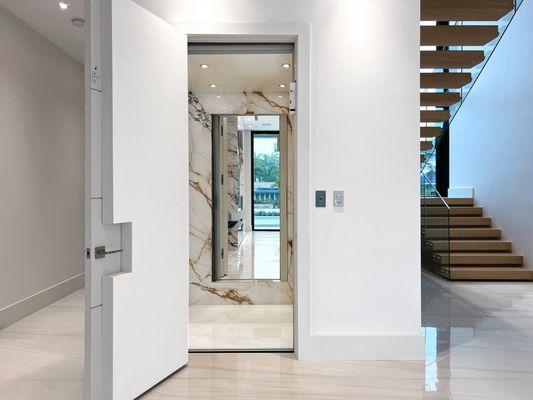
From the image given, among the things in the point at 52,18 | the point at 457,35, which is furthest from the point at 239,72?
the point at 457,35

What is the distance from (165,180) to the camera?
2641 mm

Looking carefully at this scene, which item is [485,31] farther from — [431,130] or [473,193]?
[473,193]

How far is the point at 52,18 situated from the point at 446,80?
4.76 metres

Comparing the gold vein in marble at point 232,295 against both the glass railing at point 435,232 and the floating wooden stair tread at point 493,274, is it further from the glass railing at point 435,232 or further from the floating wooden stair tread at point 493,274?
the floating wooden stair tread at point 493,274

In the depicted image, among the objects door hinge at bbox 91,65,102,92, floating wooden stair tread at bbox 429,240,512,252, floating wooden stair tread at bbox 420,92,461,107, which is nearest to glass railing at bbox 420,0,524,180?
floating wooden stair tread at bbox 420,92,461,107

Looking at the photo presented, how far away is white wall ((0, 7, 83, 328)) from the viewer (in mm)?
3795

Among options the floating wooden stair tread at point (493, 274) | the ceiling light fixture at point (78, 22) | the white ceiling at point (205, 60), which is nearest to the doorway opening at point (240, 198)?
the white ceiling at point (205, 60)

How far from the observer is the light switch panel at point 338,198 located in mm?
2941

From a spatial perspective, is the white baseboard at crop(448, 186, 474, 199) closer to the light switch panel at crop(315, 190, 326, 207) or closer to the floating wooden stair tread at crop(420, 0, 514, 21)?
the floating wooden stair tread at crop(420, 0, 514, 21)

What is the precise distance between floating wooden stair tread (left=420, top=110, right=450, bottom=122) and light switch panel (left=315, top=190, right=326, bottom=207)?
13.7ft

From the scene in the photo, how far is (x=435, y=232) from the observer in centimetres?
614

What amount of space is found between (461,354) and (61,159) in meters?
4.22

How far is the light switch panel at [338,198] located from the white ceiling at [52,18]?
8.52 feet

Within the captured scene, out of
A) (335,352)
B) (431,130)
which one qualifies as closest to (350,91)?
(335,352)
